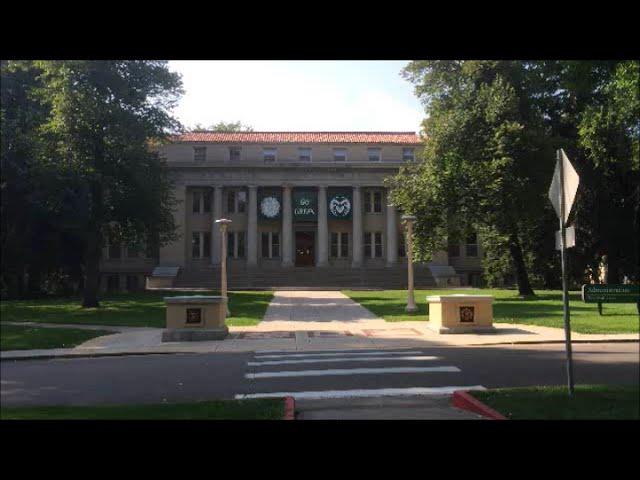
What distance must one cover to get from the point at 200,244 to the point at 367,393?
1600 inches

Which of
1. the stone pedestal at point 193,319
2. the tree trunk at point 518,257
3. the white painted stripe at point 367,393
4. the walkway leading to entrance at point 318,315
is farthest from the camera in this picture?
the walkway leading to entrance at point 318,315

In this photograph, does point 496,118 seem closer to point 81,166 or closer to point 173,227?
→ point 81,166

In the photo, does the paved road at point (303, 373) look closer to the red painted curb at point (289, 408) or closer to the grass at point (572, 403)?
the grass at point (572, 403)

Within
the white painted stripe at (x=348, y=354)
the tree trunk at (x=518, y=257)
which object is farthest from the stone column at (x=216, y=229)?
the tree trunk at (x=518, y=257)

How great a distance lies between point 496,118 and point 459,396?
36.8 feet

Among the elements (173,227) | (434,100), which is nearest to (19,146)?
(434,100)

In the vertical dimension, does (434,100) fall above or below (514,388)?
above

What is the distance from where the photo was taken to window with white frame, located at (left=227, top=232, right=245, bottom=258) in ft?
157

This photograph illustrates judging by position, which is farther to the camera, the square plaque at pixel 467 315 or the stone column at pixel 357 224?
the stone column at pixel 357 224

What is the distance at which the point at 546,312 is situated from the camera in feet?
51.5

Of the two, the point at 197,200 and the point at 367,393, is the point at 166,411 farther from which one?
the point at 197,200

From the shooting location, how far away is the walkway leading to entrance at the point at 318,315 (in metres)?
19.0

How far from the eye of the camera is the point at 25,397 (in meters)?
4.77

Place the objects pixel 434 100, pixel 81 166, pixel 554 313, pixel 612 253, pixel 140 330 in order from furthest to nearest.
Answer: pixel 434 100 < pixel 140 330 < pixel 554 313 < pixel 81 166 < pixel 612 253
